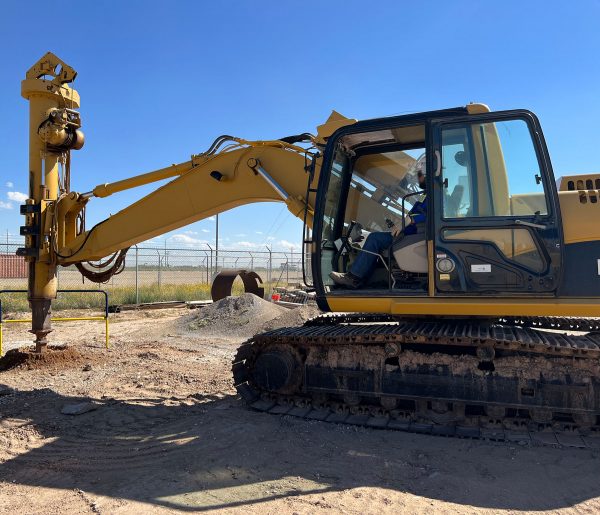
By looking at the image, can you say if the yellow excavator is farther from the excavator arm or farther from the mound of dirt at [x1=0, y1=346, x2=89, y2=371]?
the mound of dirt at [x1=0, y1=346, x2=89, y2=371]

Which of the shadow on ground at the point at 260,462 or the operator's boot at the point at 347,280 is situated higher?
the operator's boot at the point at 347,280

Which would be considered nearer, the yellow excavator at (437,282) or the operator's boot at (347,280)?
the yellow excavator at (437,282)

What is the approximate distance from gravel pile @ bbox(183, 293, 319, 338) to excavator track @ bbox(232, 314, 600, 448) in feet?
19.6

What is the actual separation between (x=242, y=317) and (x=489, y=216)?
28.2 ft

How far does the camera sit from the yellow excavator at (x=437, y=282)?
176 inches

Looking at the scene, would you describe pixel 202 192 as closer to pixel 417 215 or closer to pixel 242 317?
pixel 417 215

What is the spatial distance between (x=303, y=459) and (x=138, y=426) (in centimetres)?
195

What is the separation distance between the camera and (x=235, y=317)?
1247 cm

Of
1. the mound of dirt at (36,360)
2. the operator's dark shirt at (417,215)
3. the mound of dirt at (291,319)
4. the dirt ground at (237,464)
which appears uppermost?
the operator's dark shirt at (417,215)

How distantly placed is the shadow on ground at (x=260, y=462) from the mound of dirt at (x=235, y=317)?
651cm

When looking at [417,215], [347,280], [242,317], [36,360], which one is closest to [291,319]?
[242,317]

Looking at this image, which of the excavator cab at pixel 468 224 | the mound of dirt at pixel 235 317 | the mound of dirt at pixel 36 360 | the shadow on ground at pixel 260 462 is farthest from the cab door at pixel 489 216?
the mound of dirt at pixel 235 317

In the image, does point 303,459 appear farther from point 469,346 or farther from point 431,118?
point 431,118

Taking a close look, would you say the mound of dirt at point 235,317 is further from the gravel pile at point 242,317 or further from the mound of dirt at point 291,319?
the mound of dirt at point 291,319
